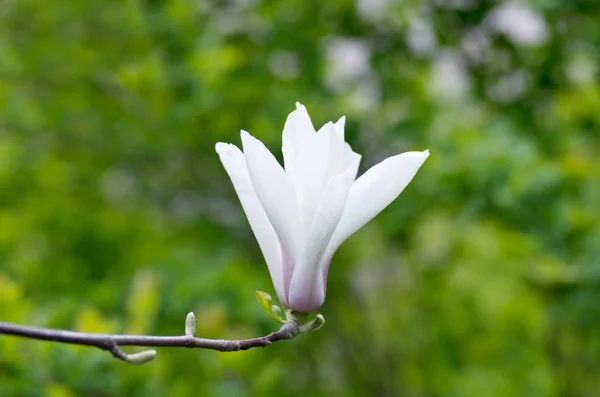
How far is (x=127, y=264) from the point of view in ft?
5.93

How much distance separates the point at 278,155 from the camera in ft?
4.83

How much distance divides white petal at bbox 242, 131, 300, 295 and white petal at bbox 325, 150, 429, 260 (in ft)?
0.15

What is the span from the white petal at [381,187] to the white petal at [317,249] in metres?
0.02

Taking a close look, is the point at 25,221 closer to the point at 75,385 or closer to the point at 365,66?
the point at 75,385

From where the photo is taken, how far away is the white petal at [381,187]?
56 centimetres

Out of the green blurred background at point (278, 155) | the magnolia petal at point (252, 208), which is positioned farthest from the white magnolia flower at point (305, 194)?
the green blurred background at point (278, 155)

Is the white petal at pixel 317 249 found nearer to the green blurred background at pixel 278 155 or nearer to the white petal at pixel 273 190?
the white petal at pixel 273 190

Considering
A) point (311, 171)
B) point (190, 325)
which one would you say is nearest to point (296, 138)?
point (311, 171)

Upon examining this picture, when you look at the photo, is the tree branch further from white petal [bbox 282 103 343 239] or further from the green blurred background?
the green blurred background

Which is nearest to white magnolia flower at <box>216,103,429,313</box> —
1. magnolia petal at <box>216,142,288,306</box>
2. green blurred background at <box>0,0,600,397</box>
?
magnolia petal at <box>216,142,288,306</box>

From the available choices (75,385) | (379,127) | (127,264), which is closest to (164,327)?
(127,264)

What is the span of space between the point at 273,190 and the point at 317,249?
0.06 meters

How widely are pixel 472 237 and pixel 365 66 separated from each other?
23.1 inches

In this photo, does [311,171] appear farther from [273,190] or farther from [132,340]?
[132,340]
